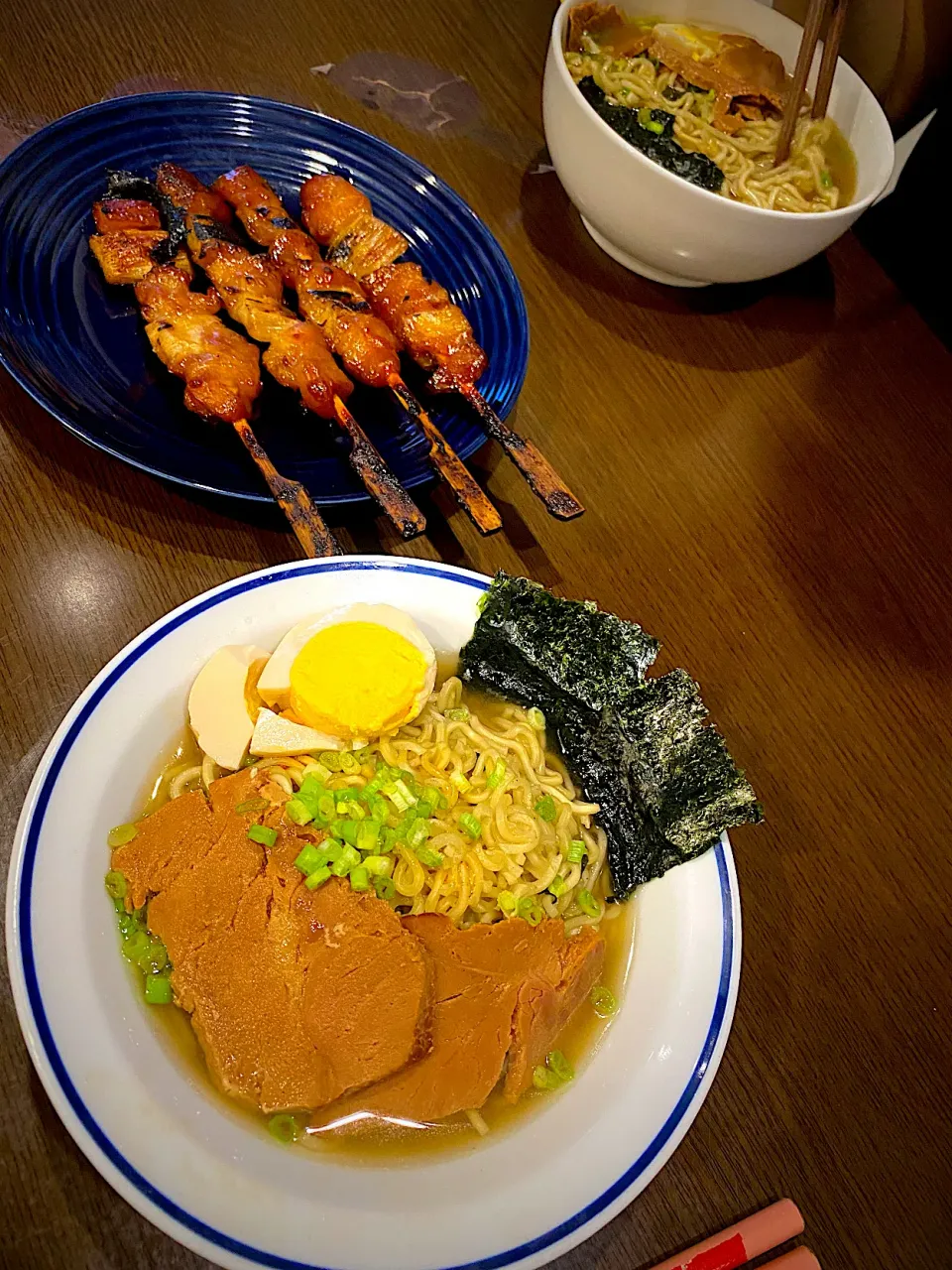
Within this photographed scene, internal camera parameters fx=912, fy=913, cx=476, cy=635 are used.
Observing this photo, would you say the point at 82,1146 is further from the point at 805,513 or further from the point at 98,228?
the point at 805,513

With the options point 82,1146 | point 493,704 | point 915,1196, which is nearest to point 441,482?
point 493,704

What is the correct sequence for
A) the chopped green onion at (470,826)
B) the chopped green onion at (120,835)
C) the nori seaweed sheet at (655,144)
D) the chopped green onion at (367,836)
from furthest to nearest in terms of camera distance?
the nori seaweed sheet at (655,144), the chopped green onion at (470,826), the chopped green onion at (367,836), the chopped green onion at (120,835)

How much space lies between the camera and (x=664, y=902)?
5.70 feet

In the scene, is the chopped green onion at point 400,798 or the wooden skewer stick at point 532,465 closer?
the chopped green onion at point 400,798

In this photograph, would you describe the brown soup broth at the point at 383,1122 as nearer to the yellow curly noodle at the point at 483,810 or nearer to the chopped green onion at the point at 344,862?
the yellow curly noodle at the point at 483,810

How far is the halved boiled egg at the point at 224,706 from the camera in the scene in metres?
1.72

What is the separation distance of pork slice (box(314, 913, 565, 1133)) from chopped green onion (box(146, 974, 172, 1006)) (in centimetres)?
33

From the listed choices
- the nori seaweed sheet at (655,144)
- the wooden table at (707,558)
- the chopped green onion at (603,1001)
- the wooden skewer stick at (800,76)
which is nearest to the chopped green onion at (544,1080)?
the chopped green onion at (603,1001)

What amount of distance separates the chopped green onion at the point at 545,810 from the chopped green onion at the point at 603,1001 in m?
0.34

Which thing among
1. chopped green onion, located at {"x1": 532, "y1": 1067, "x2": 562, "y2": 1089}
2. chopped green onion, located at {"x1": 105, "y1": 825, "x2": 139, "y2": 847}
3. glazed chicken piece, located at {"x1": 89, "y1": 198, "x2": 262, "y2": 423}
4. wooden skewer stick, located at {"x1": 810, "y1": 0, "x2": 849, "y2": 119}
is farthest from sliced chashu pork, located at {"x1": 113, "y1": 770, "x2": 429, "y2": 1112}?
wooden skewer stick, located at {"x1": 810, "y1": 0, "x2": 849, "y2": 119}

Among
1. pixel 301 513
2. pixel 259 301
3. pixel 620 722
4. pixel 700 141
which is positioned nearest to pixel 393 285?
pixel 259 301

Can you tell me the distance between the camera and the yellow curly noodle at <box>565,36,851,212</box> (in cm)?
257

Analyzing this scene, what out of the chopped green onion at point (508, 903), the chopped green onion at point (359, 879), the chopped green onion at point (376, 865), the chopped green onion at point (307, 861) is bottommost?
the chopped green onion at point (508, 903)

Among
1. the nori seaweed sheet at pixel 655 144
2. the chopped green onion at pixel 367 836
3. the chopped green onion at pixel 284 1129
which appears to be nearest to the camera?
the chopped green onion at pixel 284 1129
